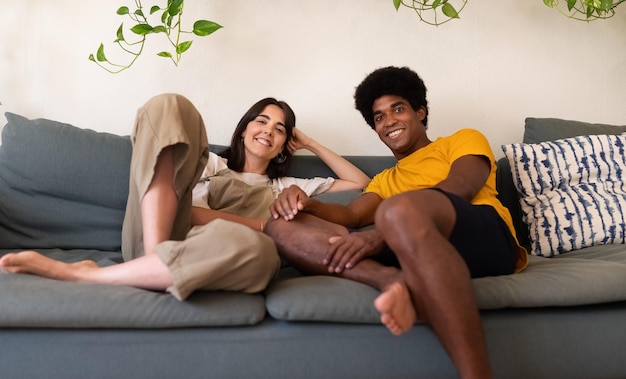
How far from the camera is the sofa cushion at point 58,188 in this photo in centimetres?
170

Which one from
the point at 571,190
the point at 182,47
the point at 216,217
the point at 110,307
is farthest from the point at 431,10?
the point at 110,307

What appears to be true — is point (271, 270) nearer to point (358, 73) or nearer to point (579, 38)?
point (358, 73)

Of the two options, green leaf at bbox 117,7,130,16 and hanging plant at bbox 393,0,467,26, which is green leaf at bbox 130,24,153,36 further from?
hanging plant at bbox 393,0,467,26

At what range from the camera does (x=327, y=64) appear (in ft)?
7.41

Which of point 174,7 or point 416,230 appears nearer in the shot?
point 416,230

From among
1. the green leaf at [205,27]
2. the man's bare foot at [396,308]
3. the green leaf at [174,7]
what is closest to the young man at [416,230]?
the man's bare foot at [396,308]

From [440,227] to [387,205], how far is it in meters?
0.13

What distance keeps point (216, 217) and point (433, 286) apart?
0.81 m

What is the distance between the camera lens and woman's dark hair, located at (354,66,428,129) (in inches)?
75.6

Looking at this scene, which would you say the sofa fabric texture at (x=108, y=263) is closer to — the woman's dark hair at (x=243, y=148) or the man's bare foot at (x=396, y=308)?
the man's bare foot at (x=396, y=308)

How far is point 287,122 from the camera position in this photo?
1.97m

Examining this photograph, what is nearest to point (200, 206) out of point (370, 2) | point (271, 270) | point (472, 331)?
point (271, 270)

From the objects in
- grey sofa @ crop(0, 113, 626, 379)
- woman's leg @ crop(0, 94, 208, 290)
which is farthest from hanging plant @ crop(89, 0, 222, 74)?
grey sofa @ crop(0, 113, 626, 379)

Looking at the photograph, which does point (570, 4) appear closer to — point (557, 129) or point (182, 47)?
point (557, 129)
